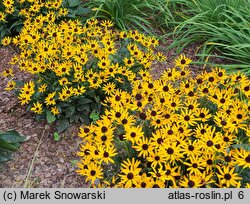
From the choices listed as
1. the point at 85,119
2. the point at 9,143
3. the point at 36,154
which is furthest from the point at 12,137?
the point at 85,119

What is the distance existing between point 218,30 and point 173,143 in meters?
2.19

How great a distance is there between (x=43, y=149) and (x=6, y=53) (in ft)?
4.78

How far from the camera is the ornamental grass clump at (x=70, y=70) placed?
3.29 m

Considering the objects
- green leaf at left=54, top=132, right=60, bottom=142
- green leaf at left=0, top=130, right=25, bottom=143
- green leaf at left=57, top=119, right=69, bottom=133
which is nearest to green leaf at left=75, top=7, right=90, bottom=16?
green leaf at left=57, top=119, right=69, bottom=133

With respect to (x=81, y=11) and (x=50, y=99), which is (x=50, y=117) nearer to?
(x=50, y=99)

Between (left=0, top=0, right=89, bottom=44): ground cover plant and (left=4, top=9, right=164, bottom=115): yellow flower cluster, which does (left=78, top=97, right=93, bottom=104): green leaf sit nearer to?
(left=4, top=9, right=164, bottom=115): yellow flower cluster

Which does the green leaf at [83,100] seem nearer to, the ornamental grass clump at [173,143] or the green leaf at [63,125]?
the green leaf at [63,125]

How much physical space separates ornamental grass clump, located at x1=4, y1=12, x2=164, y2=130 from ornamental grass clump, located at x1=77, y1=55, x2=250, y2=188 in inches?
21.6

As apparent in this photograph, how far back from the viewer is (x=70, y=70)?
3.39m

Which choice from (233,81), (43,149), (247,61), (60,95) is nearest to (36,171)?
(43,149)

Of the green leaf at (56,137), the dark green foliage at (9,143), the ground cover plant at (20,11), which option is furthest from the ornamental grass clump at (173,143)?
the ground cover plant at (20,11)

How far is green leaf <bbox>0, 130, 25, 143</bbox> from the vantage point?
322cm
